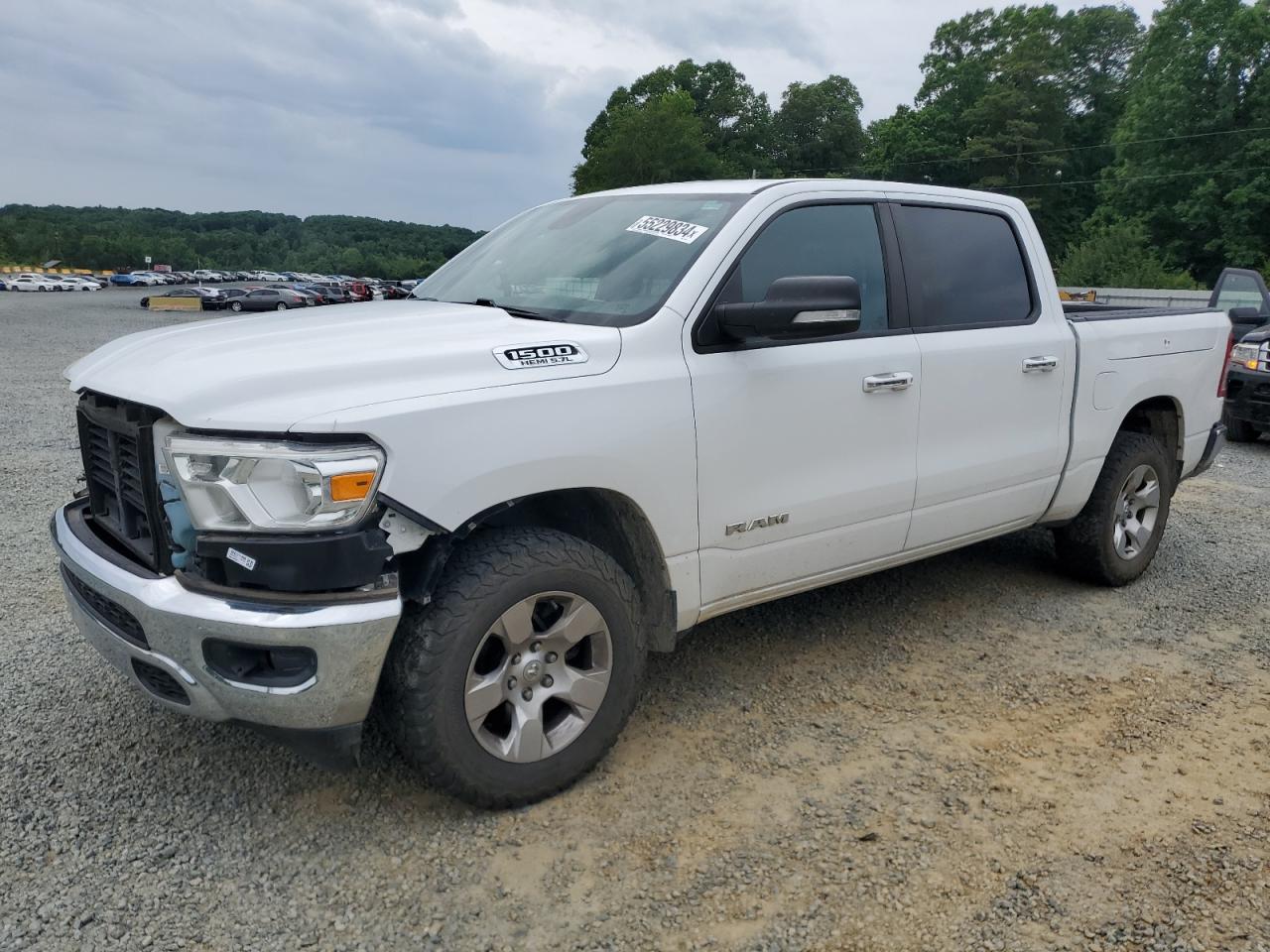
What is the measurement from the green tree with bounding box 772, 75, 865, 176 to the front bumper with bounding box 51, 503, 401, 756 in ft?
233

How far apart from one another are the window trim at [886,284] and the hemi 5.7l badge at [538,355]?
1.43 ft

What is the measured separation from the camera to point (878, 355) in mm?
3594

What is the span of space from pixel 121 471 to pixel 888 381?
2562 millimetres

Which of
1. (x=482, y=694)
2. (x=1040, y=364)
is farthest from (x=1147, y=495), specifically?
(x=482, y=694)

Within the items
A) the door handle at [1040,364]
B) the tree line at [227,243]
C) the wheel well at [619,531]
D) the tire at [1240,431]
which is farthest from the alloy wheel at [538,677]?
the tree line at [227,243]

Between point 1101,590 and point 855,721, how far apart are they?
2212 millimetres

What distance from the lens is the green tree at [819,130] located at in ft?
229

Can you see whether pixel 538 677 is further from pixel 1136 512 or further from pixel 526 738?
pixel 1136 512

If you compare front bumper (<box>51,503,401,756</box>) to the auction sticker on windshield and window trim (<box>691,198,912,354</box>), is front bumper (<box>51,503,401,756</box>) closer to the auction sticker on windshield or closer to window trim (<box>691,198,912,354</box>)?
window trim (<box>691,198,912,354</box>)

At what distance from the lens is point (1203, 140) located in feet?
147

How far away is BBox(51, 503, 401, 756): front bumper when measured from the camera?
241cm

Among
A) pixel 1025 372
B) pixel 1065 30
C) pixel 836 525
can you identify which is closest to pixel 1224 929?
pixel 836 525

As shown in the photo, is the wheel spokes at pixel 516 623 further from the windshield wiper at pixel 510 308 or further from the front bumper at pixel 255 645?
the windshield wiper at pixel 510 308

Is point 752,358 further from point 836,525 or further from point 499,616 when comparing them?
point 499,616
